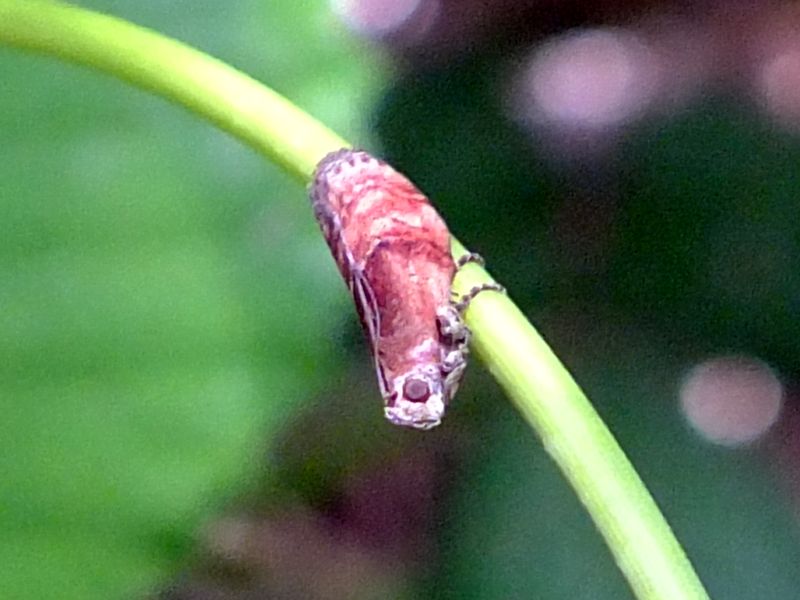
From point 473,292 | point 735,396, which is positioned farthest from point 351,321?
point 473,292

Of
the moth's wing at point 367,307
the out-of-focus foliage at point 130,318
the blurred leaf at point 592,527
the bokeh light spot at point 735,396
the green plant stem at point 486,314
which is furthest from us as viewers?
the bokeh light spot at point 735,396

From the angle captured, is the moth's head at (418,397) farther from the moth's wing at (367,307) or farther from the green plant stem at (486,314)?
the green plant stem at (486,314)

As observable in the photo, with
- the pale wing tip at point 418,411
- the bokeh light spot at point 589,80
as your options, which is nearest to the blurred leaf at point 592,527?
the bokeh light spot at point 589,80

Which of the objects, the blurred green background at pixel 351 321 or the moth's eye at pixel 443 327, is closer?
the moth's eye at pixel 443 327

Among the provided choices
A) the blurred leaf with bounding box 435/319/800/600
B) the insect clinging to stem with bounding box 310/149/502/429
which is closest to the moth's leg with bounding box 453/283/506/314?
the insect clinging to stem with bounding box 310/149/502/429

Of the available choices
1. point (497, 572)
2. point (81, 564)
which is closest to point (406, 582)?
point (497, 572)

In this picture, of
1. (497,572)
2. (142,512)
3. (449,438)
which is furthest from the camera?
(449,438)

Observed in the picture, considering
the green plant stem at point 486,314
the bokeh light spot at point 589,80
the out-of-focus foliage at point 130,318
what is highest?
the bokeh light spot at point 589,80

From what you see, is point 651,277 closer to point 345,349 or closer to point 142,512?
point 345,349
